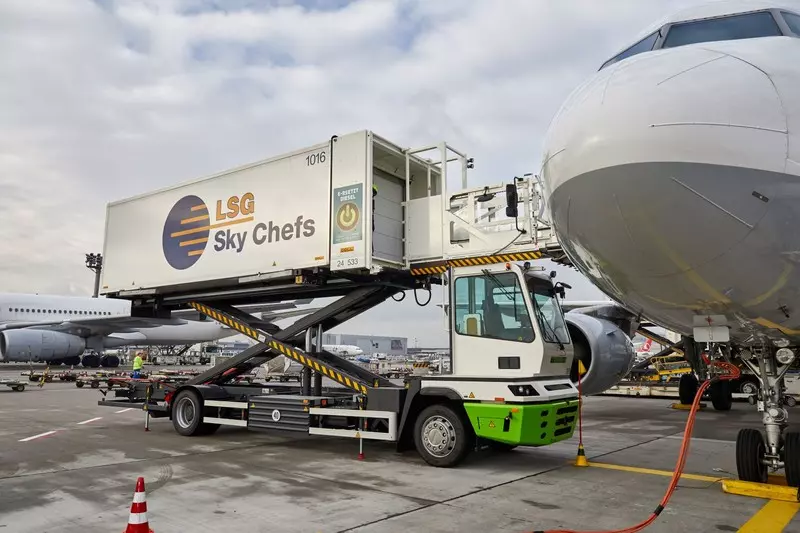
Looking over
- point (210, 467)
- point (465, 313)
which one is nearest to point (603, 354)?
point (465, 313)

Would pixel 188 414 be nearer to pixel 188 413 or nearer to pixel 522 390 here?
pixel 188 413

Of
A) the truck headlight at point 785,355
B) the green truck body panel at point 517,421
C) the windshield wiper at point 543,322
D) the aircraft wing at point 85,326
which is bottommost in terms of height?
the green truck body panel at point 517,421

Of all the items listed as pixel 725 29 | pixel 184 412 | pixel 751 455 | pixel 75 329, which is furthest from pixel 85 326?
pixel 725 29

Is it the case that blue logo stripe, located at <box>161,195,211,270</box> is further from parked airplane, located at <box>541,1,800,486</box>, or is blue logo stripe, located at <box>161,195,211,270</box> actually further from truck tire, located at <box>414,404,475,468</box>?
parked airplane, located at <box>541,1,800,486</box>

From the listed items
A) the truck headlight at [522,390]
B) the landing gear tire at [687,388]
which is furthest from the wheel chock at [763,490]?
the landing gear tire at [687,388]

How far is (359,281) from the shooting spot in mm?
8609

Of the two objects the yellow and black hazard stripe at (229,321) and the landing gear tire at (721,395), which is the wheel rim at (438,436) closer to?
the yellow and black hazard stripe at (229,321)

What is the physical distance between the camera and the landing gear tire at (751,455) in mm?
5586

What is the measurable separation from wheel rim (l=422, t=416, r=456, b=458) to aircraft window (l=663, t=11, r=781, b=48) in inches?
189

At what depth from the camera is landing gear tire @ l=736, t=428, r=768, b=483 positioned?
5586 millimetres

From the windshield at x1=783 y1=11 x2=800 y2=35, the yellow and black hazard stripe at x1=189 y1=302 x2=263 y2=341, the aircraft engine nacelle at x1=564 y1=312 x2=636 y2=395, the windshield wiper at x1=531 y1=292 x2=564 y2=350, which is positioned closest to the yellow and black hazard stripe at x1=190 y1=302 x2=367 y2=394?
the yellow and black hazard stripe at x1=189 y1=302 x2=263 y2=341

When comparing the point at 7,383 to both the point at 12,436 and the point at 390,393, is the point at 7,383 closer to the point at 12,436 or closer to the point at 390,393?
the point at 12,436

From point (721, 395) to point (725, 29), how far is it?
528 inches

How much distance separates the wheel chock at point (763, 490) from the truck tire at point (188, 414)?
7.58m
